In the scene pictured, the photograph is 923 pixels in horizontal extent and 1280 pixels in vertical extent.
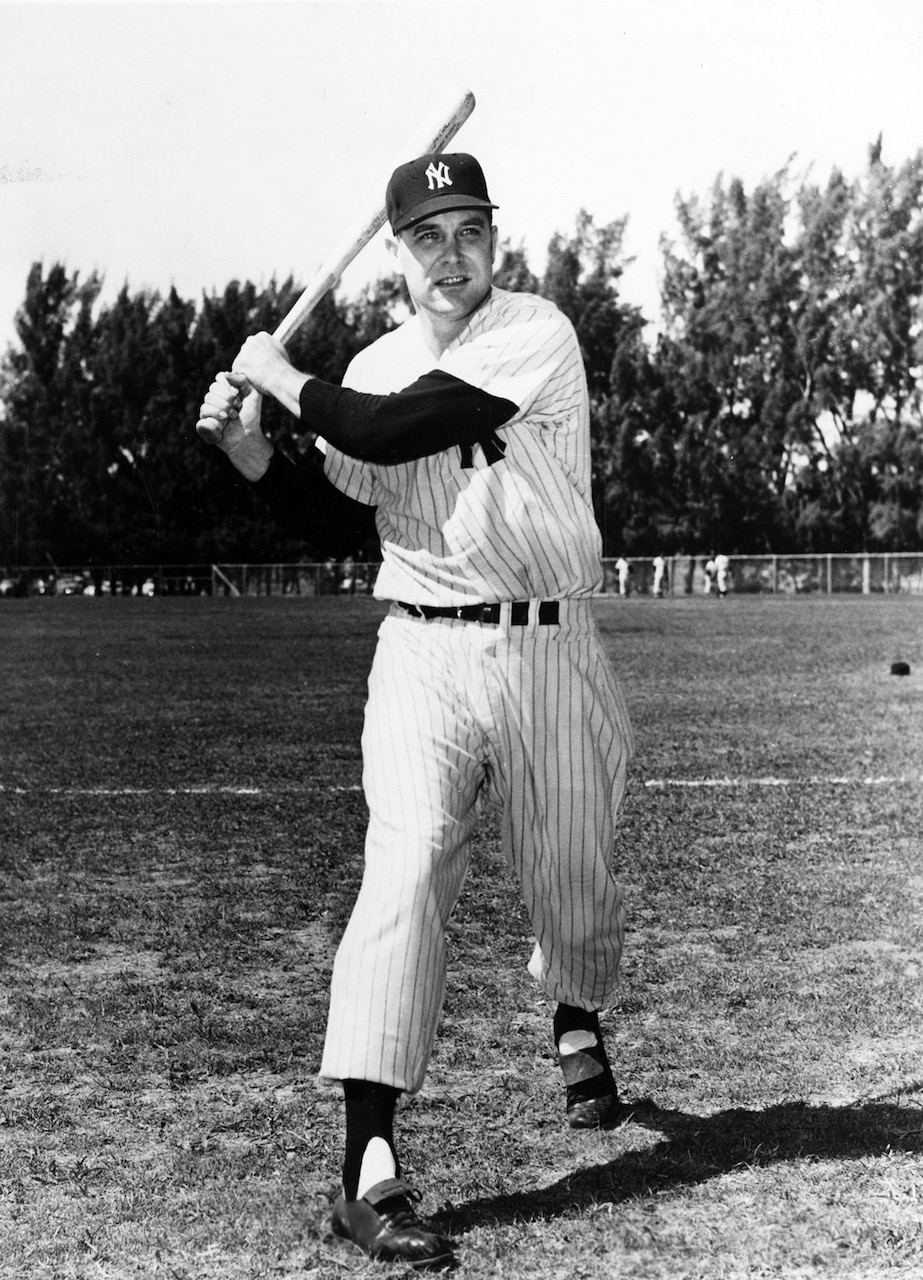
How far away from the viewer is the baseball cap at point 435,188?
3225mm

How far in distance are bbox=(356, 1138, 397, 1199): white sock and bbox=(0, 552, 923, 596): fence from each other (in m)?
46.1

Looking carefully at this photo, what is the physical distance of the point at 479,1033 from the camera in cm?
415

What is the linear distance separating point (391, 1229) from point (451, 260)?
1.89 metres

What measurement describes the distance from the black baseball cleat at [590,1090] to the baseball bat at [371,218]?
1.78m

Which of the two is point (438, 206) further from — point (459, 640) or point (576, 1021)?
point (576, 1021)

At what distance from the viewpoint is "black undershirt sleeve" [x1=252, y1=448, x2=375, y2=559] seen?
11.5 feet

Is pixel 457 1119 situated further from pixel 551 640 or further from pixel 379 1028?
pixel 551 640

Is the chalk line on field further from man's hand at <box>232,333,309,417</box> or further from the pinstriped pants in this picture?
man's hand at <box>232,333,309,417</box>

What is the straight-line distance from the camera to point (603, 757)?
331cm

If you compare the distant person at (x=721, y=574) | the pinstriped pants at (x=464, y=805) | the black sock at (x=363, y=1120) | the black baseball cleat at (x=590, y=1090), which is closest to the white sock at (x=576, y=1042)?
the black baseball cleat at (x=590, y=1090)

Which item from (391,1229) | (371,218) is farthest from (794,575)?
(391,1229)

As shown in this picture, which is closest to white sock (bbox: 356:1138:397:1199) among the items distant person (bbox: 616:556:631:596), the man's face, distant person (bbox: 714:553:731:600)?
the man's face

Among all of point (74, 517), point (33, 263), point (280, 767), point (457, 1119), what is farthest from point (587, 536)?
point (74, 517)

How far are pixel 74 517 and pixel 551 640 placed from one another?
48.2 m
